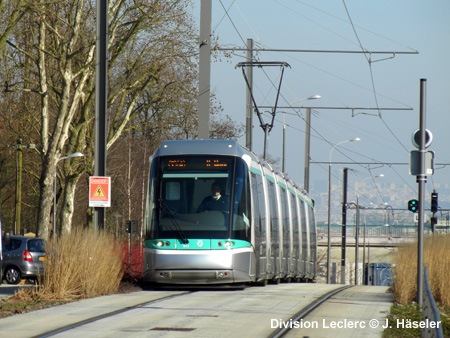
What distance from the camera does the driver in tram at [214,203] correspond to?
1853 cm

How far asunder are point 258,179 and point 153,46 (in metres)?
A: 19.6

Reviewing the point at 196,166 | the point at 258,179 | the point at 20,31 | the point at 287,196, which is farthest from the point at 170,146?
the point at 20,31

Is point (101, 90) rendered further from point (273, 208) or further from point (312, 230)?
point (312, 230)

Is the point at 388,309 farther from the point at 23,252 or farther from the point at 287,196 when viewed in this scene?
the point at 23,252

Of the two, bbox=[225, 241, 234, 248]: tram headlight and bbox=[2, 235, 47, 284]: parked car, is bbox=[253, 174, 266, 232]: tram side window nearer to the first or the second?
bbox=[225, 241, 234, 248]: tram headlight

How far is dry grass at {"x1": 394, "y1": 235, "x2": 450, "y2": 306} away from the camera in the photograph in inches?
702

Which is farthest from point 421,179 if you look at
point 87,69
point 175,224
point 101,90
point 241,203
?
point 87,69

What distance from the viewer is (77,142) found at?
131ft

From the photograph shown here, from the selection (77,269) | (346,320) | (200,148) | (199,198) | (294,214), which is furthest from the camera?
(294,214)

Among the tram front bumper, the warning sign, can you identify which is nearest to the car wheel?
the warning sign

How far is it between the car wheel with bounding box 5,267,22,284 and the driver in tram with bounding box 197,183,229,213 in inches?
536

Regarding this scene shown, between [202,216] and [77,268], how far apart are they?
2.66 metres

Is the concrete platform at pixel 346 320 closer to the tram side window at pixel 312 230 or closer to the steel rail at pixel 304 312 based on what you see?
the steel rail at pixel 304 312

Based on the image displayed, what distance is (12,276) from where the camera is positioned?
3055 centimetres
